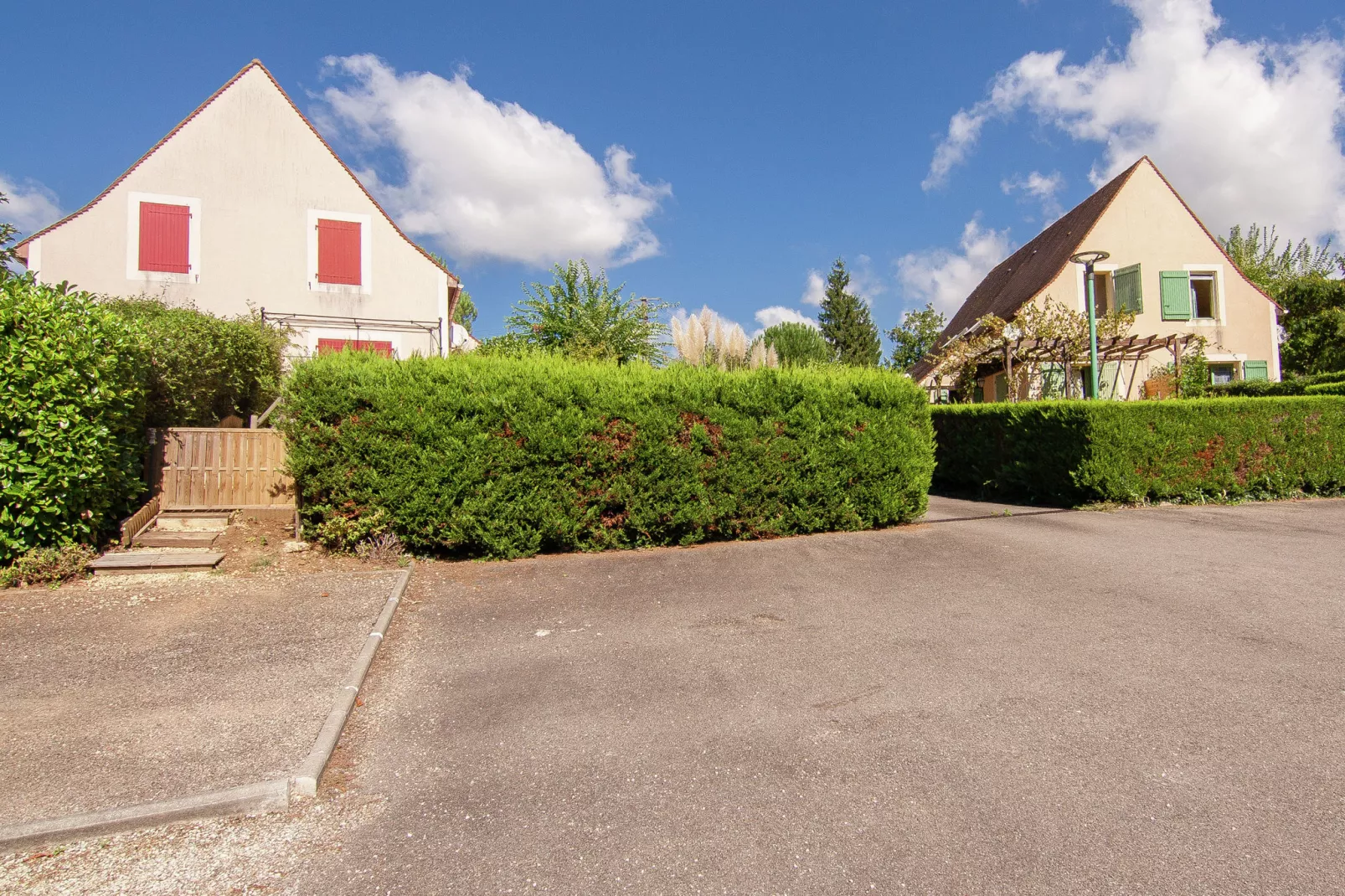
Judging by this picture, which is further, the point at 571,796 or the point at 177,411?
the point at 177,411

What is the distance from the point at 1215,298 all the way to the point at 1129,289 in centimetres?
257

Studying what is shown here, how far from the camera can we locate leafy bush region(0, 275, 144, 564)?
19.6ft

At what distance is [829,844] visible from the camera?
262cm

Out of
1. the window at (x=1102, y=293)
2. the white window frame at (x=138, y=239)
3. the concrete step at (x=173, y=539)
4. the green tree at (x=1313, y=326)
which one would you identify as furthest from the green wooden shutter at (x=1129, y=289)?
the white window frame at (x=138, y=239)

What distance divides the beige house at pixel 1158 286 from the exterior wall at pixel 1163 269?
23 mm

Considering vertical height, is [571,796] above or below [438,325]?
below

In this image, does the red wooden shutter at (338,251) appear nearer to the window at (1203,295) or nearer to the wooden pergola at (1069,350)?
the wooden pergola at (1069,350)

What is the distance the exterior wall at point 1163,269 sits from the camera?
1928cm

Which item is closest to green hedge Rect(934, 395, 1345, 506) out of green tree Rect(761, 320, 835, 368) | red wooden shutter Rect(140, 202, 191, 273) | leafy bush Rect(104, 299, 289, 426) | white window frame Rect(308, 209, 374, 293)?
leafy bush Rect(104, 299, 289, 426)

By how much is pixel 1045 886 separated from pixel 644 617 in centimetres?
349

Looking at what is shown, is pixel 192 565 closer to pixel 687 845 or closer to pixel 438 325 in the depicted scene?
pixel 687 845

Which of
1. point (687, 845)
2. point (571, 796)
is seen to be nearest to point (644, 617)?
point (571, 796)

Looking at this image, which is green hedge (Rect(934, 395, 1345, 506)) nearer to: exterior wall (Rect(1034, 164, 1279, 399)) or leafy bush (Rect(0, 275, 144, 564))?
exterior wall (Rect(1034, 164, 1279, 399))

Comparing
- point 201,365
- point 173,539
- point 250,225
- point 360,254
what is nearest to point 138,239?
point 250,225
